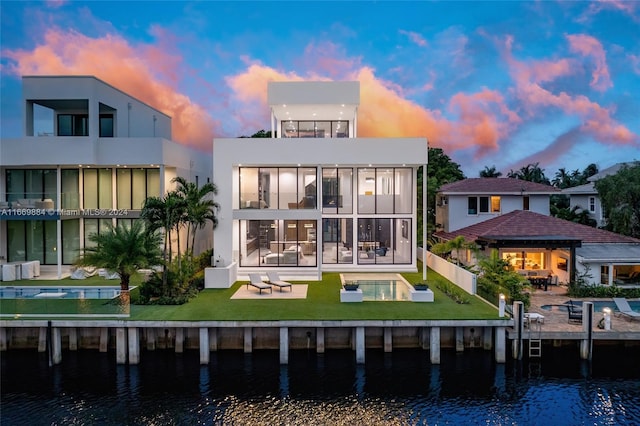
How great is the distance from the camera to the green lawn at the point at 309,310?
14.9m

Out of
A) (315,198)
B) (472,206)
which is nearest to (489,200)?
(472,206)

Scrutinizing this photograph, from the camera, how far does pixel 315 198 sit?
77.2 feet

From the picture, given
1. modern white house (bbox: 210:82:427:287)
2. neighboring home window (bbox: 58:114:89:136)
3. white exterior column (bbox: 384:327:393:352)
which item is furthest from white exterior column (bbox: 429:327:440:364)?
neighboring home window (bbox: 58:114:89:136)

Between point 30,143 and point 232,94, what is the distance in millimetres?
18761

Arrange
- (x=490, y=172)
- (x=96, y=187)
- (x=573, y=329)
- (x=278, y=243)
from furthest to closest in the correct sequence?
(x=490, y=172) → (x=96, y=187) → (x=278, y=243) → (x=573, y=329)

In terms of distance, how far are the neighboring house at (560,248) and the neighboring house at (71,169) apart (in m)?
18.6

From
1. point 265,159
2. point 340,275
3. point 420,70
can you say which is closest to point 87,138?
point 265,159

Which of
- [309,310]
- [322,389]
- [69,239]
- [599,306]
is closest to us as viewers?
[322,389]

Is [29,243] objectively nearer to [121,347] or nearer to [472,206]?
[121,347]

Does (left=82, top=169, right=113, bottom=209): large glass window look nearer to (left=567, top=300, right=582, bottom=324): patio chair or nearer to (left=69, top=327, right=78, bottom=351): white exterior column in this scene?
(left=69, top=327, right=78, bottom=351): white exterior column

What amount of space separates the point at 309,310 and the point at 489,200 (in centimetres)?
1847

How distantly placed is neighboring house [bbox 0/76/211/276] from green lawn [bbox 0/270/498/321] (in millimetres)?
9285

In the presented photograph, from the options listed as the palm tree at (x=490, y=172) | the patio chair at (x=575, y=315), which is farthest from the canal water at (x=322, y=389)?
the palm tree at (x=490, y=172)

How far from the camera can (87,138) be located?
74.2 ft
